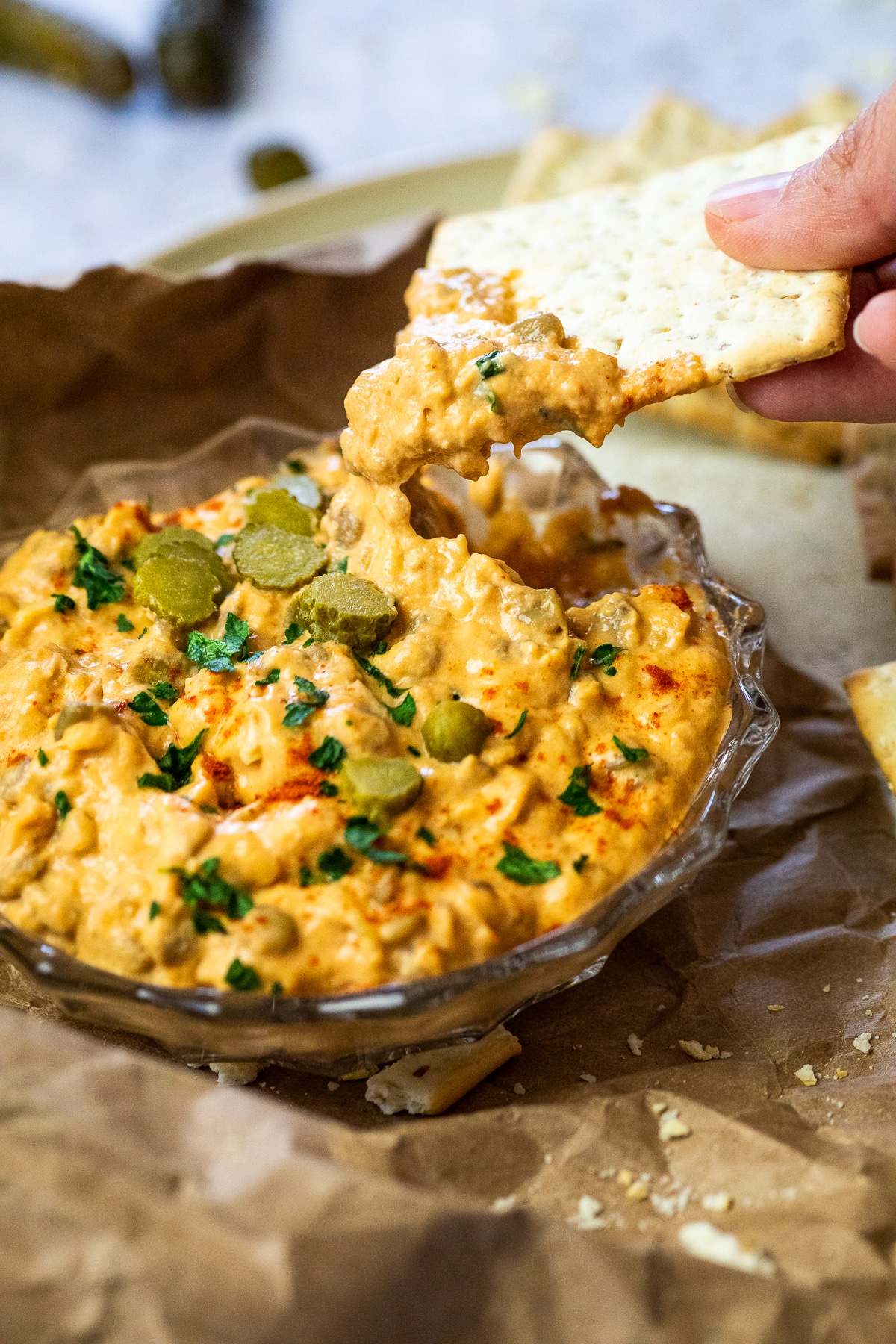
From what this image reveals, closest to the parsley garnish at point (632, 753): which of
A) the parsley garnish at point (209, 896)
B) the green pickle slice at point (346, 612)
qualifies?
the green pickle slice at point (346, 612)

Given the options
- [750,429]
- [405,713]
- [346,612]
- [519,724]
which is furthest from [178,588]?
[750,429]

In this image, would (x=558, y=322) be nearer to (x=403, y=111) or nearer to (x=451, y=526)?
(x=451, y=526)

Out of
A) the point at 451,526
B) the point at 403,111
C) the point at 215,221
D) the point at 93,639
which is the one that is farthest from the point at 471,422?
the point at 403,111

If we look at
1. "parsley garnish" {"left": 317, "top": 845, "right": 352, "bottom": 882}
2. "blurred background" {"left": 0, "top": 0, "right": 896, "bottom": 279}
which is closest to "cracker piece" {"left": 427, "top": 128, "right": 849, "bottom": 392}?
"parsley garnish" {"left": 317, "top": 845, "right": 352, "bottom": 882}

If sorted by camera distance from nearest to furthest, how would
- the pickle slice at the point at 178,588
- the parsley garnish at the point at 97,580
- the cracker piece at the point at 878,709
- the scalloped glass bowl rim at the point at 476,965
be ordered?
the scalloped glass bowl rim at the point at 476,965 < the pickle slice at the point at 178,588 < the parsley garnish at the point at 97,580 < the cracker piece at the point at 878,709

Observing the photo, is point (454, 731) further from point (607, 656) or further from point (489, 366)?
point (489, 366)

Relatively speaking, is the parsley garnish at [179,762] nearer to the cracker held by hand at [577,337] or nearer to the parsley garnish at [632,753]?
the cracker held by hand at [577,337]

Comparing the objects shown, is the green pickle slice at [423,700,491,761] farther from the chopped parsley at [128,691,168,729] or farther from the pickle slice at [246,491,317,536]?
the pickle slice at [246,491,317,536]
